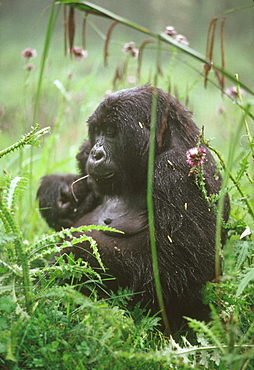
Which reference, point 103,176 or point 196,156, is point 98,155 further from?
point 196,156

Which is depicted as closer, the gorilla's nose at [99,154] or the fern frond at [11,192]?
the fern frond at [11,192]

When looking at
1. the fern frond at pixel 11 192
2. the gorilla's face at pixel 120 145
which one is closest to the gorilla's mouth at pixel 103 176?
the gorilla's face at pixel 120 145

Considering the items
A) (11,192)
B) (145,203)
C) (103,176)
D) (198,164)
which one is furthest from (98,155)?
(11,192)

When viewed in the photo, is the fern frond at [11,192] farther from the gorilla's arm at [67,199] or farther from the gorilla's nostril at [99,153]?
the gorilla's arm at [67,199]

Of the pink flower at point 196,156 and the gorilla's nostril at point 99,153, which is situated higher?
the gorilla's nostril at point 99,153

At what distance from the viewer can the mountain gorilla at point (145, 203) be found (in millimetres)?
2180

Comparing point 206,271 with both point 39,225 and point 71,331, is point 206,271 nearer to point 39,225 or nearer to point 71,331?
point 71,331

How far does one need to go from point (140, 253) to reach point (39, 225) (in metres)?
1.73

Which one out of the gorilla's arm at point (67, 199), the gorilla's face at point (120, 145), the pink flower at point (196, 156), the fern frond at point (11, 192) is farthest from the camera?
the gorilla's arm at point (67, 199)

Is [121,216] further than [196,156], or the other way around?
[121,216]

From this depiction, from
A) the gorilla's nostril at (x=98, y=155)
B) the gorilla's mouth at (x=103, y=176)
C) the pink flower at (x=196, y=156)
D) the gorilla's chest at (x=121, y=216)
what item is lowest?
the gorilla's chest at (x=121, y=216)

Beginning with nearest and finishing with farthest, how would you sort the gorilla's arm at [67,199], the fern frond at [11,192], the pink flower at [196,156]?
the fern frond at [11,192] < the pink flower at [196,156] < the gorilla's arm at [67,199]

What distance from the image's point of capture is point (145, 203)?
2.45 m

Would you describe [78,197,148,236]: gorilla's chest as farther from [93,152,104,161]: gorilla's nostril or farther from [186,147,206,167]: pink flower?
[186,147,206,167]: pink flower
